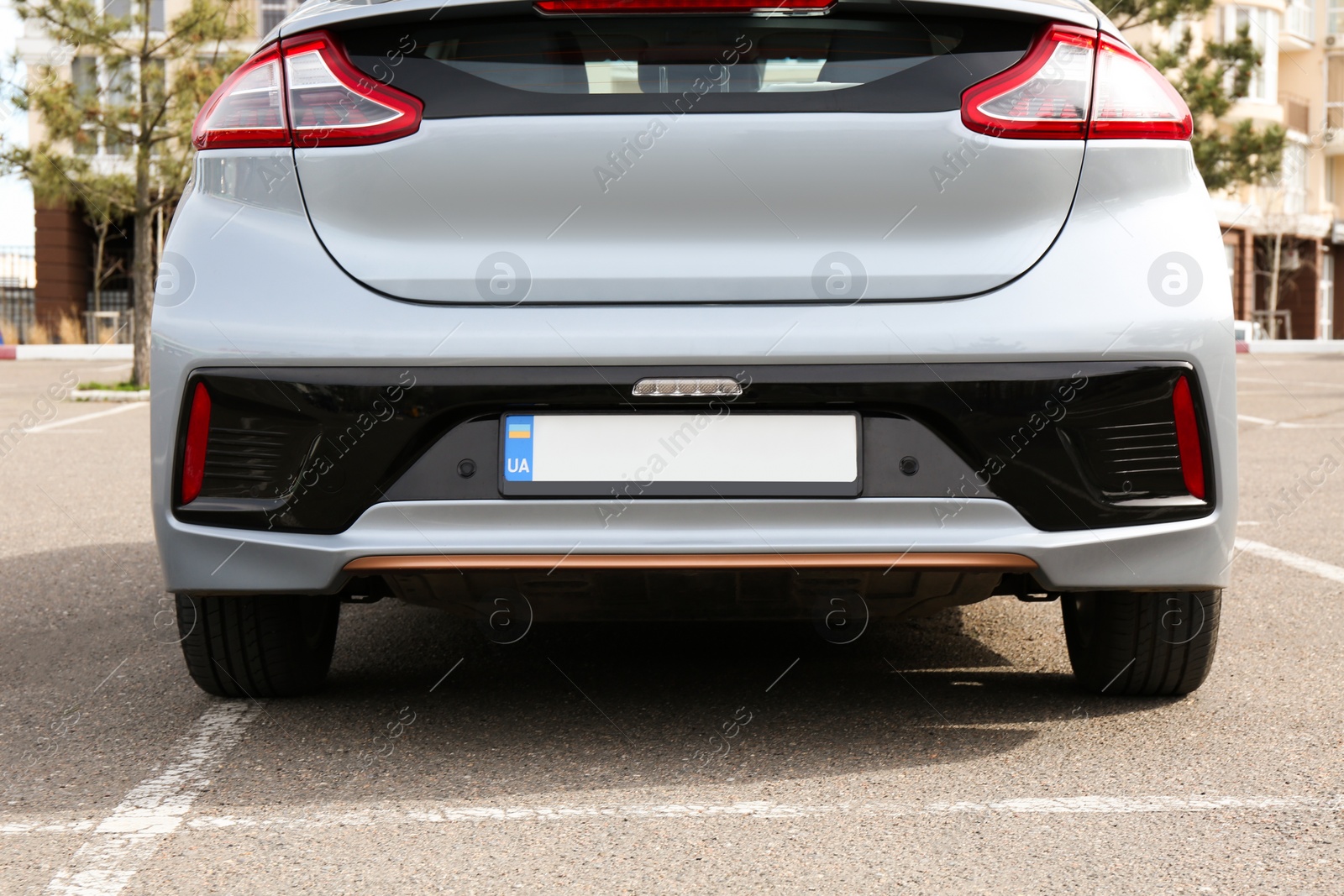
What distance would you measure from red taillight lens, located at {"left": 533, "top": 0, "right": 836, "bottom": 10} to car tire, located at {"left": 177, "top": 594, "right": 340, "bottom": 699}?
129 cm

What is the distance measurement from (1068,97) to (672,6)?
2.32 ft

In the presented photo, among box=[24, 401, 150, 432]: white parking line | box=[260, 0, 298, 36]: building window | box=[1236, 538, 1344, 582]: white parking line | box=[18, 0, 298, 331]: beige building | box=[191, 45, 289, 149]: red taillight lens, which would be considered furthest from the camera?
box=[260, 0, 298, 36]: building window

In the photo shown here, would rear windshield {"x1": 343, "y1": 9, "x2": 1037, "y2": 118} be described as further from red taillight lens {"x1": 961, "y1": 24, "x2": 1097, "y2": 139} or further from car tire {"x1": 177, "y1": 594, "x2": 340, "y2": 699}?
car tire {"x1": 177, "y1": 594, "x2": 340, "y2": 699}

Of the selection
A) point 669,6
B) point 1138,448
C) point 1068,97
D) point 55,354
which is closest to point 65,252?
point 55,354

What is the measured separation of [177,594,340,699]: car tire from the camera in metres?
3.01

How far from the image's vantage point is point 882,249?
2545mm

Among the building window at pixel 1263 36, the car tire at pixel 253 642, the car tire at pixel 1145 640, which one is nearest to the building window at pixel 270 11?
the building window at pixel 1263 36

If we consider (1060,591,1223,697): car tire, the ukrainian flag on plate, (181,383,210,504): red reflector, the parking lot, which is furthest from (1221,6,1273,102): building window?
(181,383,210,504): red reflector

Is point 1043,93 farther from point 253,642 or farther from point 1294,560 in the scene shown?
point 1294,560

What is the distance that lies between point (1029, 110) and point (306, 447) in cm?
137

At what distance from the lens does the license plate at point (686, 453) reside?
2533mm

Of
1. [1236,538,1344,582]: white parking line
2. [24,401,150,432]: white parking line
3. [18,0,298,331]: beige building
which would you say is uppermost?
[18,0,298,331]: beige building

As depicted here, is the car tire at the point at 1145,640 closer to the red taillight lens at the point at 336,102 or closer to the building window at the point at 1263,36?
the red taillight lens at the point at 336,102

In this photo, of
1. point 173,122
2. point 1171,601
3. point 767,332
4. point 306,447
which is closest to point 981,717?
point 1171,601
